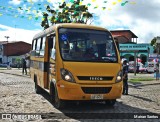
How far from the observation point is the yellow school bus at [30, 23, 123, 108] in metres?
9.66

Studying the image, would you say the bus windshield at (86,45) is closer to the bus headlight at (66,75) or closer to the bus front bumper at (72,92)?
the bus headlight at (66,75)

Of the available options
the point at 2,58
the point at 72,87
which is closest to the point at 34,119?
the point at 72,87

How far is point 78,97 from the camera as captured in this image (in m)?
9.62

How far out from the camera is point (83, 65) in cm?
980

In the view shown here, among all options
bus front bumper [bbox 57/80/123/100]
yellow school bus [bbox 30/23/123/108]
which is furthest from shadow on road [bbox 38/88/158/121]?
bus front bumper [bbox 57/80/123/100]

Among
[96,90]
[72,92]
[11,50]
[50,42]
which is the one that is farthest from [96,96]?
[11,50]

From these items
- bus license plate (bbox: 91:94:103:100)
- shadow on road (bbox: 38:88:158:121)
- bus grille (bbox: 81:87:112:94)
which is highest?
bus grille (bbox: 81:87:112:94)

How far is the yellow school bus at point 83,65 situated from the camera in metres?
9.66

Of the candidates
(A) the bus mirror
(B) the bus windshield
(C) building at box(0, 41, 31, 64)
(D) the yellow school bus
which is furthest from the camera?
(C) building at box(0, 41, 31, 64)

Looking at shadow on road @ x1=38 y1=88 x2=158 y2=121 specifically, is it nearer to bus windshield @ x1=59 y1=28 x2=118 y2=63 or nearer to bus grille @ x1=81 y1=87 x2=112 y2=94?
bus grille @ x1=81 y1=87 x2=112 y2=94

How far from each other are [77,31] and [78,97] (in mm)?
2297

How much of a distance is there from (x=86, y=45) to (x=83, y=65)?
0.94 meters

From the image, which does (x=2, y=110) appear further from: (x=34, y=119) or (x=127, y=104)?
(x=127, y=104)

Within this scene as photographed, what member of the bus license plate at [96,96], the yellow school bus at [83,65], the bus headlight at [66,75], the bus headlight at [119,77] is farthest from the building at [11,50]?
the bus license plate at [96,96]
